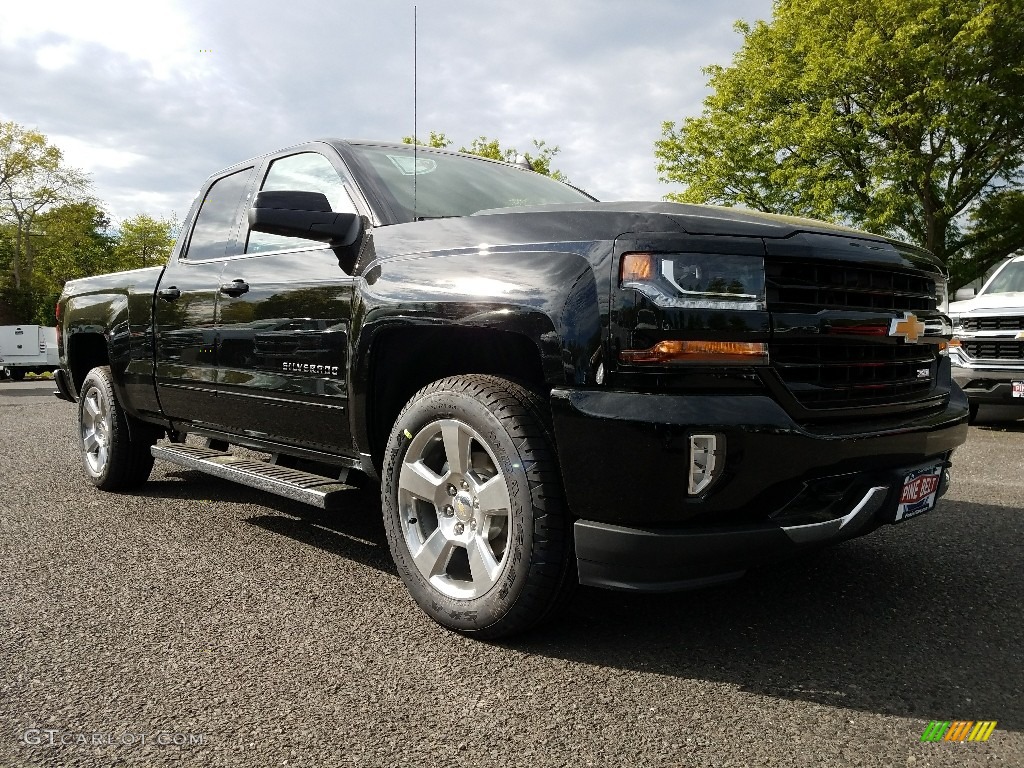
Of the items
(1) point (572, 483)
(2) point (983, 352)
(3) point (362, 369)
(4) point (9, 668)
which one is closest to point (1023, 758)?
(1) point (572, 483)

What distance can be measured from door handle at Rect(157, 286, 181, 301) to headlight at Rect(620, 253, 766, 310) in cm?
290

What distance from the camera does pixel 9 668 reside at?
250cm

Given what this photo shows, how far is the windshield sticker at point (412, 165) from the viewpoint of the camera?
11.9 feet

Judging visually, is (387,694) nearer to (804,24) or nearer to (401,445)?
(401,445)

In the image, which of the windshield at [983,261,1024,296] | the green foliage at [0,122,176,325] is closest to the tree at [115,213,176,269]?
the green foliage at [0,122,176,325]

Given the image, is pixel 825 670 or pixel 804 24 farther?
pixel 804 24

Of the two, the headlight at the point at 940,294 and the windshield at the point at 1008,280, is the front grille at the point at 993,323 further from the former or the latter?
the headlight at the point at 940,294

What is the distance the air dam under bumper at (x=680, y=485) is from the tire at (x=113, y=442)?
357 cm

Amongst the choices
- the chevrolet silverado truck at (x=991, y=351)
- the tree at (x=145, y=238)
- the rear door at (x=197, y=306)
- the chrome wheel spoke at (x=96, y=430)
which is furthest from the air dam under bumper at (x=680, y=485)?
the tree at (x=145, y=238)

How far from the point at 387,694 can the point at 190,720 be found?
1.69 feet

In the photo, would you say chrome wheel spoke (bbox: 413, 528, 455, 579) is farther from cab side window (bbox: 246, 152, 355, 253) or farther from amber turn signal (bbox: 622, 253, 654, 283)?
cab side window (bbox: 246, 152, 355, 253)

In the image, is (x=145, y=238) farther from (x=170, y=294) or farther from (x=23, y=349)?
(x=170, y=294)

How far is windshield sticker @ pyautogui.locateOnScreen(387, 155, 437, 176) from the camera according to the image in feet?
11.9

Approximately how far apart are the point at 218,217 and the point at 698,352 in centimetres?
318
